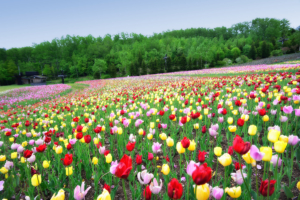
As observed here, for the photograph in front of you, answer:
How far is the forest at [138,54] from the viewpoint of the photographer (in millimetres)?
50938

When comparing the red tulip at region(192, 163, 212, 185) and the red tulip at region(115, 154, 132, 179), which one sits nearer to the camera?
the red tulip at region(192, 163, 212, 185)

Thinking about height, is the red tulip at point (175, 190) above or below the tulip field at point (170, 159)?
above

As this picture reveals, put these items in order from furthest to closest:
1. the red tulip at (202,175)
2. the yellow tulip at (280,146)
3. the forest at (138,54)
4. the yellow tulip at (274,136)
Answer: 1. the forest at (138,54)
2. the yellow tulip at (274,136)
3. the yellow tulip at (280,146)
4. the red tulip at (202,175)

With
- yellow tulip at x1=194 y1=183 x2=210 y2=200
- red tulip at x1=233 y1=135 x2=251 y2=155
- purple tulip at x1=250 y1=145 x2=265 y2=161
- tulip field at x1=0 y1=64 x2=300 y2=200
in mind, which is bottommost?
tulip field at x1=0 y1=64 x2=300 y2=200

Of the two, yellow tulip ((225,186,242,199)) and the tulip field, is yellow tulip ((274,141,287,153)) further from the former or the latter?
yellow tulip ((225,186,242,199))

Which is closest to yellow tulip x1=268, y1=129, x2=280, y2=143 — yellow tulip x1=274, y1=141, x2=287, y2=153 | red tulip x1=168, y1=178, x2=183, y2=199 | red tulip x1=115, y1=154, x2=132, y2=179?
yellow tulip x1=274, y1=141, x2=287, y2=153

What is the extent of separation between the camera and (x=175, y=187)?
3.31 feet

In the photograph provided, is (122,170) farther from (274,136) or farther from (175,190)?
(274,136)

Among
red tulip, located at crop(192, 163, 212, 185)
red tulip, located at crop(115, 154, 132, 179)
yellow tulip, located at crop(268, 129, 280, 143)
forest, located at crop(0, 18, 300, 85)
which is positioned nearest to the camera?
red tulip, located at crop(192, 163, 212, 185)

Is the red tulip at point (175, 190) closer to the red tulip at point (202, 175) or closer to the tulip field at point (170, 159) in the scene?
the tulip field at point (170, 159)

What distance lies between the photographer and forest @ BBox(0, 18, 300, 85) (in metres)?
50.9

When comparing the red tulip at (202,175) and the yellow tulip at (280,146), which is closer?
the red tulip at (202,175)

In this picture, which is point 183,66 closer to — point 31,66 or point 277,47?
point 277,47

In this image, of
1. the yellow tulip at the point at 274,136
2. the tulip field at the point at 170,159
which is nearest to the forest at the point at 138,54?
the tulip field at the point at 170,159
